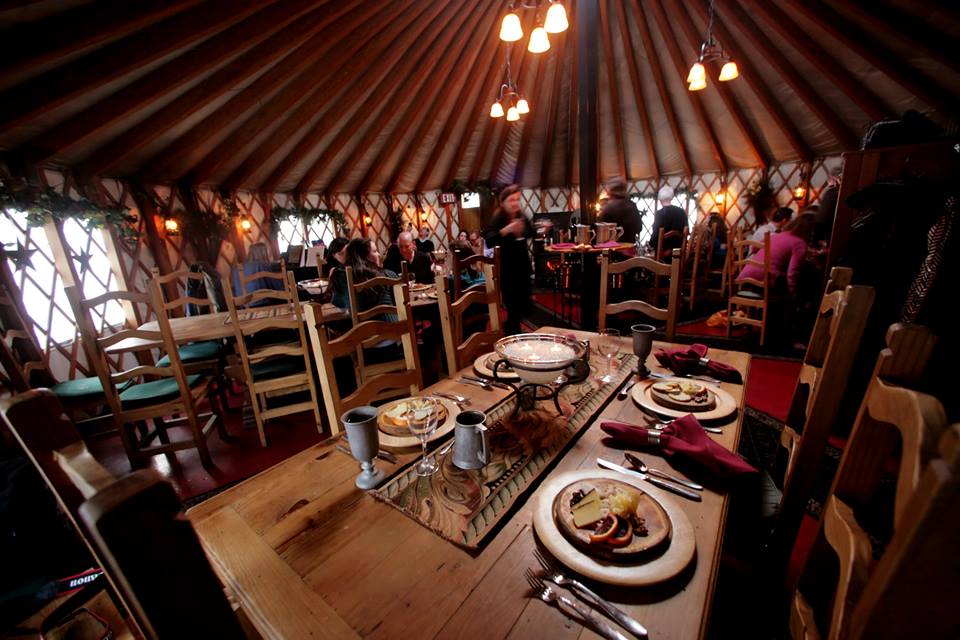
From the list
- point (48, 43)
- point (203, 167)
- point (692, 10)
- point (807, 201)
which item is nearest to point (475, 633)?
point (48, 43)

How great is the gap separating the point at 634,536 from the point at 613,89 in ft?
22.2

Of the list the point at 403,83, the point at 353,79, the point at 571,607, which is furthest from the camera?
the point at 403,83

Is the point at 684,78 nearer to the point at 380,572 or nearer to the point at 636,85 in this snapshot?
the point at 636,85

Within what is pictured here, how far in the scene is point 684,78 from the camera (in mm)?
5039

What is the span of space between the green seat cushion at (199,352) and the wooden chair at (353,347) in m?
2.05

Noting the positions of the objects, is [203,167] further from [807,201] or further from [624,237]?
[807,201]

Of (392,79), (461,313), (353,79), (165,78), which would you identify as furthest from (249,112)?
(461,313)

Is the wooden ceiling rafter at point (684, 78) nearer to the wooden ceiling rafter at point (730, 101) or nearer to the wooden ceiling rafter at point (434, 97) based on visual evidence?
the wooden ceiling rafter at point (730, 101)

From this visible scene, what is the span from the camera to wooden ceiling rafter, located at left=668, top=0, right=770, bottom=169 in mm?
4180

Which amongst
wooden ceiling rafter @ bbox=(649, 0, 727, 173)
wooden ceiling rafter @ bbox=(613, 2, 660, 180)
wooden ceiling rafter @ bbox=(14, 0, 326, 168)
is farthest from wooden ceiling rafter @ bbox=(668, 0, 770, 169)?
wooden ceiling rafter @ bbox=(14, 0, 326, 168)

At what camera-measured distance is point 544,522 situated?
675mm

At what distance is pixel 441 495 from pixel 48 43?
3667mm

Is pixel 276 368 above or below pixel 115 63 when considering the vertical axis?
below

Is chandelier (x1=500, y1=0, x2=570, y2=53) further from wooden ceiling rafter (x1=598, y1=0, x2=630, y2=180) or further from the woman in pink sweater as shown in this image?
wooden ceiling rafter (x1=598, y1=0, x2=630, y2=180)
